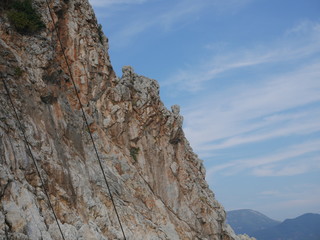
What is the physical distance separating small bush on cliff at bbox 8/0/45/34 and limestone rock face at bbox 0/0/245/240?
1.93ft

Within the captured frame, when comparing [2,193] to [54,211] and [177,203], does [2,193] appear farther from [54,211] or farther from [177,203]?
[177,203]

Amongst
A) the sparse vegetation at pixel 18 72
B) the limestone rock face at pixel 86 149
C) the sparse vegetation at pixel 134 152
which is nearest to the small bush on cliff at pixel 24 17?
the limestone rock face at pixel 86 149

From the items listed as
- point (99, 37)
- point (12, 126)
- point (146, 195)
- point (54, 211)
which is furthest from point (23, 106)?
point (99, 37)

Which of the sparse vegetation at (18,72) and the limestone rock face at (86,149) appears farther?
the sparse vegetation at (18,72)

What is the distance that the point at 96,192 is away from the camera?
2911cm

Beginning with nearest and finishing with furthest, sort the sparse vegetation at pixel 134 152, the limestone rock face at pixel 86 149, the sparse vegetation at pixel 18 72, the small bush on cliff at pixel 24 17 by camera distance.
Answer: the limestone rock face at pixel 86 149 < the sparse vegetation at pixel 18 72 < the small bush on cliff at pixel 24 17 < the sparse vegetation at pixel 134 152

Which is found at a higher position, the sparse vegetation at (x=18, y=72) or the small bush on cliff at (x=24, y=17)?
the small bush on cliff at (x=24, y=17)

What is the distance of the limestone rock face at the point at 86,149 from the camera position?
23.0 meters

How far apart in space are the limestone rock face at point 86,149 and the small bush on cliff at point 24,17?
1.93 feet

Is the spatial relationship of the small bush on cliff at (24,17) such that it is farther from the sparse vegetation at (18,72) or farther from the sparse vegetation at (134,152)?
the sparse vegetation at (134,152)

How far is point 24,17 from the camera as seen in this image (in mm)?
30844

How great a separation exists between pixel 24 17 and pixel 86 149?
1087 cm

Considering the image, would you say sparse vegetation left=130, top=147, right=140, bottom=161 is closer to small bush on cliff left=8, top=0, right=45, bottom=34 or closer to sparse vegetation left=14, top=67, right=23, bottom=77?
small bush on cliff left=8, top=0, right=45, bottom=34

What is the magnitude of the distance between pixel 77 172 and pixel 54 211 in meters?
4.89
